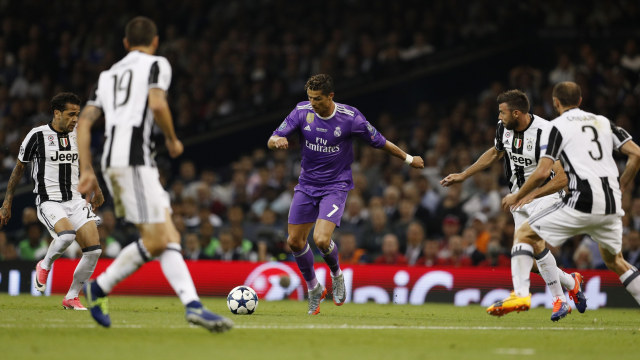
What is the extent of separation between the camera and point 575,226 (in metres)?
9.01

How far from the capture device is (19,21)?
23828 mm

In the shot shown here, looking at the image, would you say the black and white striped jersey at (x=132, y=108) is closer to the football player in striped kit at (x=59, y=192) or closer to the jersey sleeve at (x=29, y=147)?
the football player in striped kit at (x=59, y=192)

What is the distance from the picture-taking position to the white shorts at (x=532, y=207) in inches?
415

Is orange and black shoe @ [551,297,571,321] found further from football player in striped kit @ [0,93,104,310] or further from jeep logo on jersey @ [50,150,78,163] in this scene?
jeep logo on jersey @ [50,150,78,163]

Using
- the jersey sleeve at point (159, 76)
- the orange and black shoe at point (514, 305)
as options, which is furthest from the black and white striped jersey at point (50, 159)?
the orange and black shoe at point (514, 305)

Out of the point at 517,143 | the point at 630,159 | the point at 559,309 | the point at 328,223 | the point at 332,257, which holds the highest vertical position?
the point at 517,143

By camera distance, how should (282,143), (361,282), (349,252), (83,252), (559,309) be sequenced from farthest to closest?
(349,252) < (361,282) < (83,252) < (559,309) < (282,143)

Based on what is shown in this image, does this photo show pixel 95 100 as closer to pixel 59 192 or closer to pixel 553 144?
pixel 59 192

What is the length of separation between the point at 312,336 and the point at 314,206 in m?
3.25

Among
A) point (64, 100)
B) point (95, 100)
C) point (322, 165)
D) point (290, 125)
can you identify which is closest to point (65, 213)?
point (64, 100)

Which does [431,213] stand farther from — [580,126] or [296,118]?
[580,126]

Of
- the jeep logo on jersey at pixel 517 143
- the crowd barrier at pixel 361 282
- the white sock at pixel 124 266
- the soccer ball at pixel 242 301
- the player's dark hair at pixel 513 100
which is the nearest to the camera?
the white sock at pixel 124 266

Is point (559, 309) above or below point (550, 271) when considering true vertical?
below

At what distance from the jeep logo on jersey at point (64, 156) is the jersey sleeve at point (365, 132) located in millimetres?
3316
